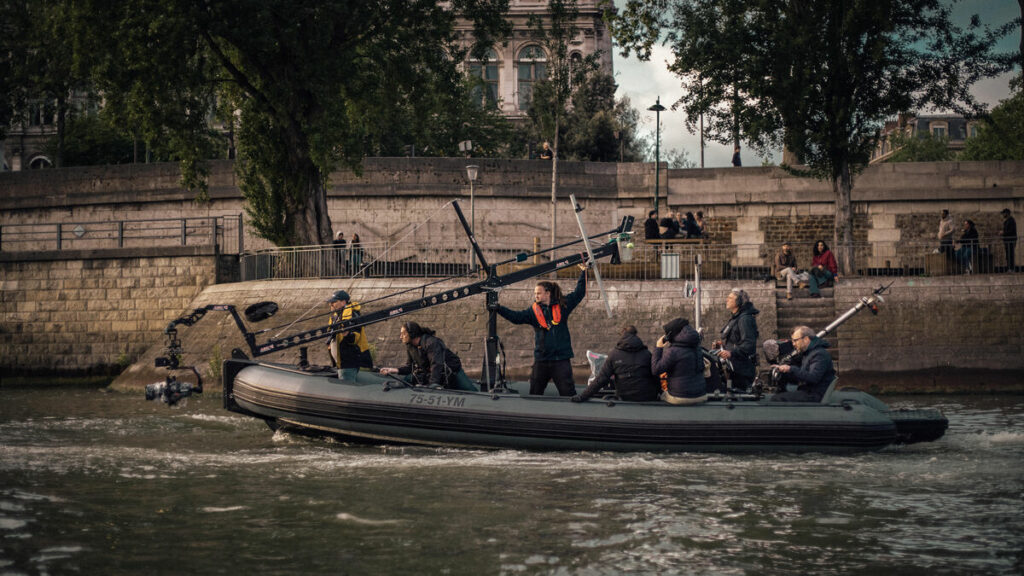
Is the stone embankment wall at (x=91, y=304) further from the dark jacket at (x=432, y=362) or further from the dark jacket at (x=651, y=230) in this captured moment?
the dark jacket at (x=432, y=362)

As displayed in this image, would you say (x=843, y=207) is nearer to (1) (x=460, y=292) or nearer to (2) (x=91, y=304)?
(1) (x=460, y=292)

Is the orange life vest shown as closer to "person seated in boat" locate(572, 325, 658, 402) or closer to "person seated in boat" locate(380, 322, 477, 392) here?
"person seated in boat" locate(572, 325, 658, 402)

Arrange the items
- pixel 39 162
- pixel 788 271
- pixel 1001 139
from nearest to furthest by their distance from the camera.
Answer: pixel 788 271, pixel 1001 139, pixel 39 162

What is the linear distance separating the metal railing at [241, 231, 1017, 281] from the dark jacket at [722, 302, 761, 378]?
30.6 ft

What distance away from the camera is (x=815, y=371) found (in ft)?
41.8

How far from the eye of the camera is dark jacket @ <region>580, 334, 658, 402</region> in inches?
498

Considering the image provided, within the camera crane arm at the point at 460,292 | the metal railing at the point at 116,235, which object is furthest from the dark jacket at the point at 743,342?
the metal railing at the point at 116,235

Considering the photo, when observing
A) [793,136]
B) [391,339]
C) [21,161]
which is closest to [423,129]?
[391,339]

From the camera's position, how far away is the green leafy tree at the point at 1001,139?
4856cm

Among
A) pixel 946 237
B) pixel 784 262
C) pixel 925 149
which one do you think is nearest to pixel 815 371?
pixel 784 262

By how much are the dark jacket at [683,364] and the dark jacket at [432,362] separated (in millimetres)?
2826

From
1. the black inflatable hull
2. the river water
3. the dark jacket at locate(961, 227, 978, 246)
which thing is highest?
the dark jacket at locate(961, 227, 978, 246)

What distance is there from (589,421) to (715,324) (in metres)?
11.1

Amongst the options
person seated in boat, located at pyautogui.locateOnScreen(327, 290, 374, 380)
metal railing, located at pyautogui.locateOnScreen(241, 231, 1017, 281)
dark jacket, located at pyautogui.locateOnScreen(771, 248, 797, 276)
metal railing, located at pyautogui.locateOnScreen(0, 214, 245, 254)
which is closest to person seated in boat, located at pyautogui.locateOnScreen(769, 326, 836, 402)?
person seated in boat, located at pyautogui.locateOnScreen(327, 290, 374, 380)
